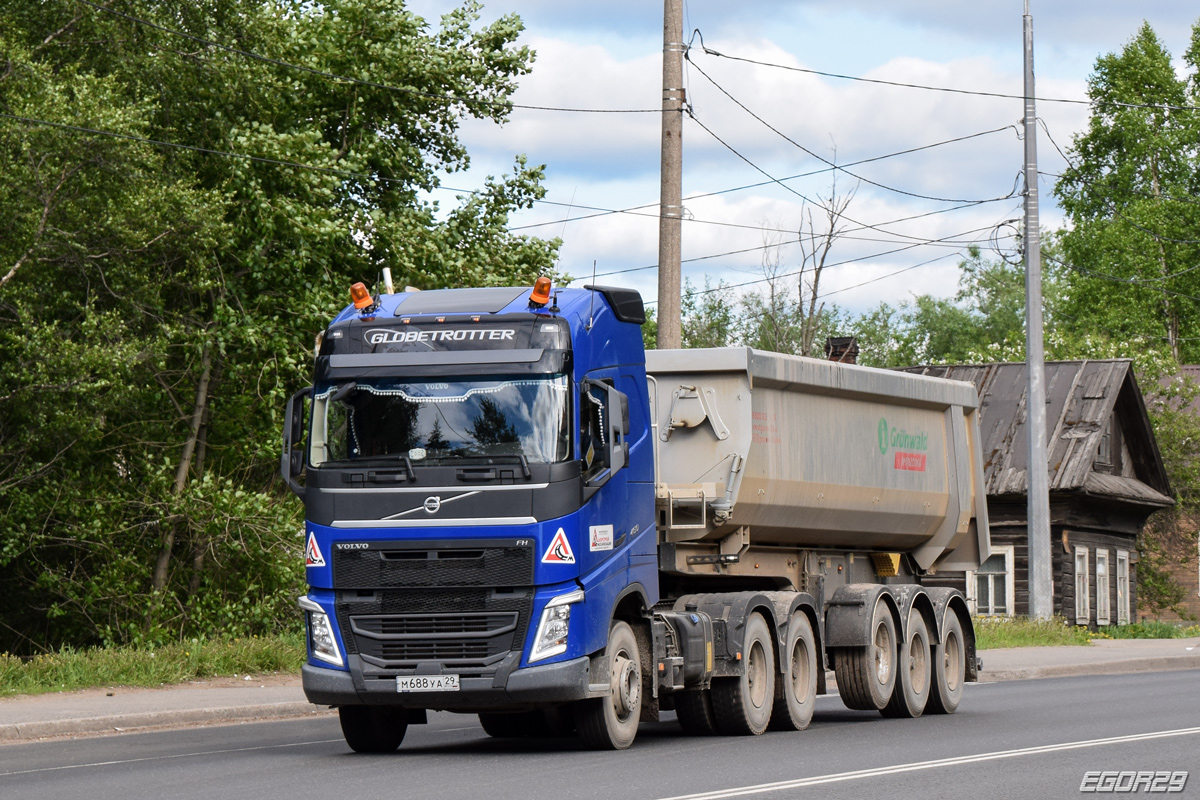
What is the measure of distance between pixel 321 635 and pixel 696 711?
3662 millimetres

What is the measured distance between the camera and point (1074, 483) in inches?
1586

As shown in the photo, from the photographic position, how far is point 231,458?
85.3 feet

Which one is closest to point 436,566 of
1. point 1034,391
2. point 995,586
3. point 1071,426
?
point 1034,391

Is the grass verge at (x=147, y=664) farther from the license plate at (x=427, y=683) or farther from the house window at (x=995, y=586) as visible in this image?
the house window at (x=995, y=586)

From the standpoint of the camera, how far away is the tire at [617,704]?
12.6 m

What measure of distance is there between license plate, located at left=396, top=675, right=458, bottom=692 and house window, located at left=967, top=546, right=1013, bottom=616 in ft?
102

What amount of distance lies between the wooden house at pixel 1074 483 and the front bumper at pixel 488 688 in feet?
95.9

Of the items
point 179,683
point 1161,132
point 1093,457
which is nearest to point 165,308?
point 179,683

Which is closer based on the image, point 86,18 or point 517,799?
point 517,799

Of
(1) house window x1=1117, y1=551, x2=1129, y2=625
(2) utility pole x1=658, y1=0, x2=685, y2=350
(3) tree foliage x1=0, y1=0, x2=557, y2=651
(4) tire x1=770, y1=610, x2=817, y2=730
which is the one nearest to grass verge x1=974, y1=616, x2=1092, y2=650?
(3) tree foliage x1=0, y1=0, x2=557, y2=651

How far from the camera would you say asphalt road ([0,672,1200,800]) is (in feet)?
33.7

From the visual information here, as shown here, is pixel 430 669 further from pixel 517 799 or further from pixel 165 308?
pixel 165 308

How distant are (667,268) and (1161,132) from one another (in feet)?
170

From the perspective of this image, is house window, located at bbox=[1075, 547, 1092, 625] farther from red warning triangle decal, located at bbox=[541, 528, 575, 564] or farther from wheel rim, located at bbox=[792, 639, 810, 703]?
red warning triangle decal, located at bbox=[541, 528, 575, 564]
